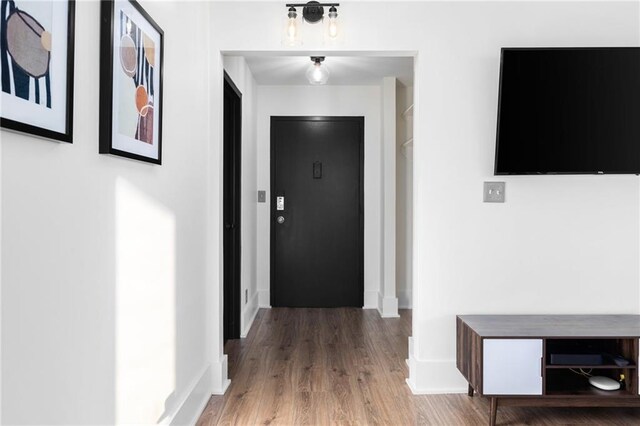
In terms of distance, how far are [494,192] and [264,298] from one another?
2.86 meters

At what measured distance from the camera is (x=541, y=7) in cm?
277

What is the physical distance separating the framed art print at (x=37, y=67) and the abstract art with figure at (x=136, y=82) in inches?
12.9

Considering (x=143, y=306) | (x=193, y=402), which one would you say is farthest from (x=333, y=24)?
(x=193, y=402)

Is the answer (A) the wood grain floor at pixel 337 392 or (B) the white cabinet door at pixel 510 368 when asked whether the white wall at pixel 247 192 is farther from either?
(B) the white cabinet door at pixel 510 368

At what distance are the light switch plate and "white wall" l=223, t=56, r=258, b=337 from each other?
197cm

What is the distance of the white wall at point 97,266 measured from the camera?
106 cm

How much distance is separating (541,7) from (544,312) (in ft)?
5.81

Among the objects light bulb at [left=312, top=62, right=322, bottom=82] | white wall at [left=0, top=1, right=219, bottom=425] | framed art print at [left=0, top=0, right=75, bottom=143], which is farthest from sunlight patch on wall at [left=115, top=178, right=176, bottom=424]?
light bulb at [left=312, top=62, right=322, bottom=82]

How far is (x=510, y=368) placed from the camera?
237 centimetres

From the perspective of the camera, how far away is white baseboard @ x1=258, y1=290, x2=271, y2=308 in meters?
4.95

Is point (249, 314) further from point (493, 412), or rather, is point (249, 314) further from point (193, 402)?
point (493, 412)

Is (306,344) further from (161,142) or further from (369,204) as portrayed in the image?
(161,142)

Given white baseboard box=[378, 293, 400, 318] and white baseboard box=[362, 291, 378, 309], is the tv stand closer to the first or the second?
white baseboard box=[378, 293, 400, 318]

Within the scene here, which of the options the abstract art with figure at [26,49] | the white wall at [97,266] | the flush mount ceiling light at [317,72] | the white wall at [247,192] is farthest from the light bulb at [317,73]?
the abstract art with figure at [26,49]
